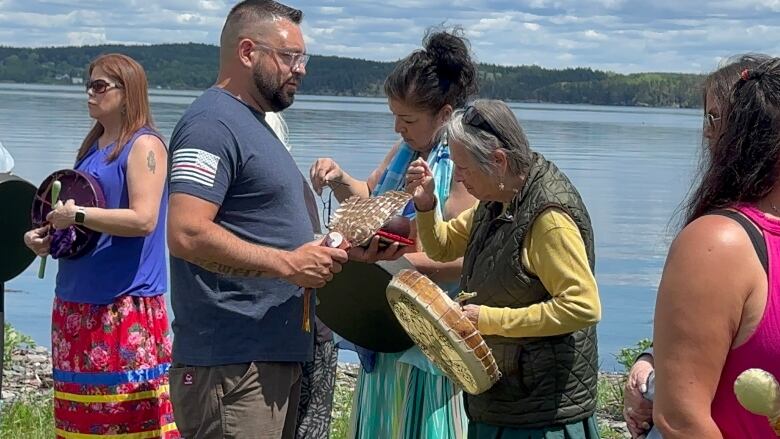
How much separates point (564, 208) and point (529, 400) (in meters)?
0.61

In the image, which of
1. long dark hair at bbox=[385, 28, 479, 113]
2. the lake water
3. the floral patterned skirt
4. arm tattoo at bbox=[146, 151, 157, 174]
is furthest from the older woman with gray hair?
the floral patterned skirt

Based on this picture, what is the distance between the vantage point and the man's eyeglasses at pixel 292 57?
4289mm

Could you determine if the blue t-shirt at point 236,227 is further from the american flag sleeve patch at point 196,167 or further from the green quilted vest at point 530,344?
the green quilted vest at point 530,344

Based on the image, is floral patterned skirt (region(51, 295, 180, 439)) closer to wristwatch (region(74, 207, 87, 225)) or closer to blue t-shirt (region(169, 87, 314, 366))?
wristwatch (region(74, 207, 87, 225))

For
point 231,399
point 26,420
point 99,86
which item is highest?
point 99,86

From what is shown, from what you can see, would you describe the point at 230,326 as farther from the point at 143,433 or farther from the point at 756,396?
the point at 756,396

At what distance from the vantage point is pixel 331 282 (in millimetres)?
4570

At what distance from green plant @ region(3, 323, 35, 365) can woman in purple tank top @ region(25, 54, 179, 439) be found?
12.2 ft

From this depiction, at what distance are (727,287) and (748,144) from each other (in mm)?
316

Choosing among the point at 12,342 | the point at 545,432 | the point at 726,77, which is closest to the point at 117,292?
the point at 545,432

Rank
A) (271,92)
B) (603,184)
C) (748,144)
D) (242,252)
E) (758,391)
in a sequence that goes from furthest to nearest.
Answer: (603,184) < (271,92) < (242,252) < (748,144) < (758,391)

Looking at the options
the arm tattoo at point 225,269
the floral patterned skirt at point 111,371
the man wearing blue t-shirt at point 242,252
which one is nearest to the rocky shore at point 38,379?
the floral patterned skirt at point 111,371

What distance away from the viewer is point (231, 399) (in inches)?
162

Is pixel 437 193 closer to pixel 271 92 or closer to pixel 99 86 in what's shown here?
pixel 271 92
